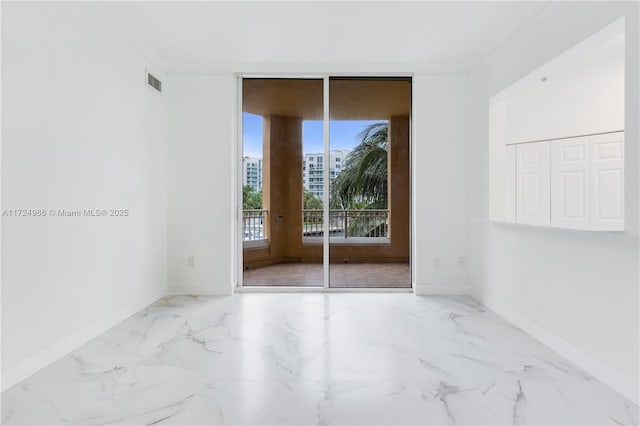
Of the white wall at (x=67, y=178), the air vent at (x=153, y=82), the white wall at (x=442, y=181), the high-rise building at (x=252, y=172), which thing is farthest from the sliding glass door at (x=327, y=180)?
the white wall at (x=67, y=178)

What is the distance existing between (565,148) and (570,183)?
1.43ft

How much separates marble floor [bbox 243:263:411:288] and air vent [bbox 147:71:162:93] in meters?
2.34

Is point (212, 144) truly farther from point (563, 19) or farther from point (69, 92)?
point (563, 19)

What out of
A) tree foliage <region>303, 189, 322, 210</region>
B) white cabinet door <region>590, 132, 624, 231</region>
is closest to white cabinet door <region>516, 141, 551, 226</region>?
white cabinet door <region>590, 132, 624, 231</region>

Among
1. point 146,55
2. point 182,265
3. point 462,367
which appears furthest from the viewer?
point 182,265

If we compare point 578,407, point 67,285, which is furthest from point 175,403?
point 578,407

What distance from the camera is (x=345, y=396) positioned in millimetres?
1746

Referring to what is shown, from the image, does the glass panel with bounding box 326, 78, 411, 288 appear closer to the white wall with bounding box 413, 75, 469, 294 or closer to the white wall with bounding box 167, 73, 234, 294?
the white wall with bounding box 413, 75, 469, 294

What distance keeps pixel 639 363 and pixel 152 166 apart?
13.6 feet

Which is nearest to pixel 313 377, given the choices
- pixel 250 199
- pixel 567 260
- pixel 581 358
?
pixel 581 358

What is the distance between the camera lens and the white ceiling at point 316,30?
2545 millimetres

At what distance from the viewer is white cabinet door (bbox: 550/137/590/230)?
3783 millimetres

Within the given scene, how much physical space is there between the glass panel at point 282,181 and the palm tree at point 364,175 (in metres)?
0.34

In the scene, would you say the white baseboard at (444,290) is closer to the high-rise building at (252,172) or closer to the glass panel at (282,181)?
the glass panel at (282,181)
